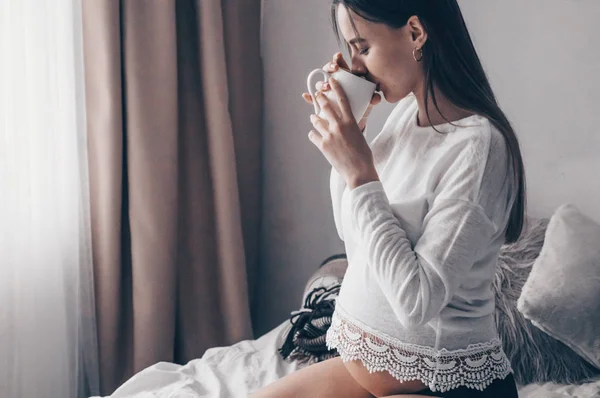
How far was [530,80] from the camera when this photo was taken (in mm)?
2029

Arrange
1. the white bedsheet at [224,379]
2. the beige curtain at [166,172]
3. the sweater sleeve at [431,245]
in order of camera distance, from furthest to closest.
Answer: the beige curtain at [166,172] < the white bedsheet at [224,379] < the sweater sleeve at [431,245]

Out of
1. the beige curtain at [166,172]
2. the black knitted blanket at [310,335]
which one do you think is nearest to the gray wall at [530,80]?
the beige curtain at [166,172]

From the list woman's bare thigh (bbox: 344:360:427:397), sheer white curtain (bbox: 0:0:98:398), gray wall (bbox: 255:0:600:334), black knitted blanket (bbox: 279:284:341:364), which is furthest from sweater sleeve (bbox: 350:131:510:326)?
gray wall (bbox: 255:0:600:334)

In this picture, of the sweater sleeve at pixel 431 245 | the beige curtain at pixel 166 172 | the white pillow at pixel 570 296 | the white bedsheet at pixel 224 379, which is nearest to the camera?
the sweater sleeve at pixel 431 245

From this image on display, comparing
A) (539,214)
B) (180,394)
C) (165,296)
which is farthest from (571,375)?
(165,296)

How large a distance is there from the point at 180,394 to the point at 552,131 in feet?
4.50

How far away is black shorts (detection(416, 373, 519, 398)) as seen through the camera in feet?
3.05

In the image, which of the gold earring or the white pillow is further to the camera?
the white pillow

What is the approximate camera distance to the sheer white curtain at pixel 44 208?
1.64 metres

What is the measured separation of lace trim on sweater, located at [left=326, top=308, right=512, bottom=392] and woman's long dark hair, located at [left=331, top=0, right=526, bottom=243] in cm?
26

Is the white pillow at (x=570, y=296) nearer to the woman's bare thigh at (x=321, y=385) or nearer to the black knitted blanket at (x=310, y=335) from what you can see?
the black knitted blanket at (x=310, y=335)

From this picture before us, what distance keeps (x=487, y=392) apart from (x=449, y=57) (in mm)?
498

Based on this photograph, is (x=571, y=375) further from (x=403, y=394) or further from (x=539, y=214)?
(x=403, y=394)

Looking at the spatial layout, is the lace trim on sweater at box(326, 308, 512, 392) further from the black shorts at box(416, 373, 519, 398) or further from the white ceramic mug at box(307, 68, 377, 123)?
the white ceramic mug at box(307, 68, 377, 123)
